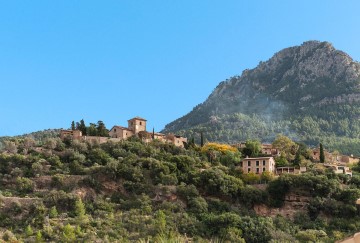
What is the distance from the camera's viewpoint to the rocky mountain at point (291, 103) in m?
101

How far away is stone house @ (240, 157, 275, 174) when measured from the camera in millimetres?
45312

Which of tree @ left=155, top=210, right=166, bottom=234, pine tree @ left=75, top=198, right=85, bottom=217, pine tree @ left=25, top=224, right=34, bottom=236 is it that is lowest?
pine tree @ left=25, top=224, right=34, bottom=236

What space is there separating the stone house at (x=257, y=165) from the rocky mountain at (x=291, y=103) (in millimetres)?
41158

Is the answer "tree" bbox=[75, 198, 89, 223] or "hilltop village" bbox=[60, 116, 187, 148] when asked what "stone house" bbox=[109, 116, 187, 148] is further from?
"tree" bbox=[75, 198, 89, 223]

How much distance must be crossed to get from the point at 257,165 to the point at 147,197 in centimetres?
1293

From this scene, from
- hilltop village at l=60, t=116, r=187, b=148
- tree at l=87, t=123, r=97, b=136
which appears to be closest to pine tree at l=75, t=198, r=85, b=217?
hilltop village at l=60, t=116, r=187, b=148

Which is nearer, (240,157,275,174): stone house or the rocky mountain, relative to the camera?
(240,157,275,174): stone house

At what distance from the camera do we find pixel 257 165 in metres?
45.6

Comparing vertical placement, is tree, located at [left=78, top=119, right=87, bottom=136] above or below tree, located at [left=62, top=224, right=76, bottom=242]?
above

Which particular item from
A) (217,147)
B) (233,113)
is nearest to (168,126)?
(233,113)

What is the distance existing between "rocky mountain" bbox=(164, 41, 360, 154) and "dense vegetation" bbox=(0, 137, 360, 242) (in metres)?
46.1

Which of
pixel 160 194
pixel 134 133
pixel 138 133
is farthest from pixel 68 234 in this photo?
pixel 134 133

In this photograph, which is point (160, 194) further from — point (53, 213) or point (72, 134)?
point (72, 134)

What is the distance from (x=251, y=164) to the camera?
45844 millimetres
